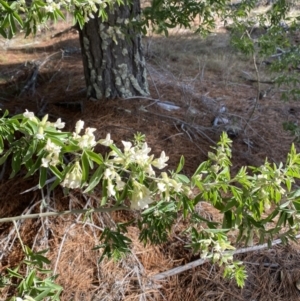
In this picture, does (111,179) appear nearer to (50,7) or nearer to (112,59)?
(50,7)

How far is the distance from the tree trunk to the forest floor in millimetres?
117

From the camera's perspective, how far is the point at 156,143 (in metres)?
3.06

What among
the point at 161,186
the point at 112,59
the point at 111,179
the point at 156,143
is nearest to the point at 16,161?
the point at 111,179

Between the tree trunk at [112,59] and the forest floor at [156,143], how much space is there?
0.12 metres

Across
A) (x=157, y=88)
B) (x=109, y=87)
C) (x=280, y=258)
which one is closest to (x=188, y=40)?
(x=157, y=88)

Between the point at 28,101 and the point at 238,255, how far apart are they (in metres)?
2.24

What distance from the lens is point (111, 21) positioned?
126 inches

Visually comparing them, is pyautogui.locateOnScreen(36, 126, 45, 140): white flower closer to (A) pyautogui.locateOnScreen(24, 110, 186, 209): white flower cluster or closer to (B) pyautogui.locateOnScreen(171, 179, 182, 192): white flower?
(A) pyautogui.locateOnScreen(24, 110, 186, 209): white flower cluster

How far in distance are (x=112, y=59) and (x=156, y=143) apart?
802mm

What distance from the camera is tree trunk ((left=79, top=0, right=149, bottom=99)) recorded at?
3.25 m

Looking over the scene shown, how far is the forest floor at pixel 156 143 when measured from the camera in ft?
7.50

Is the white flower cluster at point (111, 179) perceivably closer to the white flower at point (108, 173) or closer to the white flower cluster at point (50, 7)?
the white flower at point (108, 173)

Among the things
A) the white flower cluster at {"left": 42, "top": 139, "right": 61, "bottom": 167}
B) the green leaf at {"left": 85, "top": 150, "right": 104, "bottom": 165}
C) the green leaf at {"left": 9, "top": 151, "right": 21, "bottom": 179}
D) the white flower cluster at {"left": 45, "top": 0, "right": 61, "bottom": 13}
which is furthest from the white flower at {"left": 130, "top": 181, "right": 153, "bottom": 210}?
the white flower cluster at {"left": 45, "top": 0, "right": 61, "bottom": 13}

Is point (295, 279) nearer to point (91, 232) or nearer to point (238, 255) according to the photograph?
point (238, 255)
